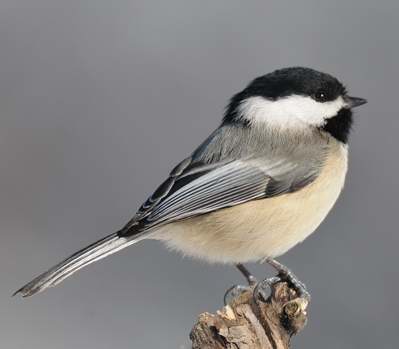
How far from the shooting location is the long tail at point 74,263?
313 cm

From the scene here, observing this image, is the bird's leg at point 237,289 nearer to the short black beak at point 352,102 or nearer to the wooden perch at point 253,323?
the wooden perch at point 253,323

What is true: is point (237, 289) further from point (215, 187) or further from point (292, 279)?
point (215, 187)

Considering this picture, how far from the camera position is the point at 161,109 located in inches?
221

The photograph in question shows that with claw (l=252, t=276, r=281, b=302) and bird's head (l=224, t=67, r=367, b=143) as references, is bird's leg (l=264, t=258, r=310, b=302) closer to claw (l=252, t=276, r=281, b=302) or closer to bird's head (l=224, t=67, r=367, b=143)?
claw (l=252, t=276, r=281, b=302)

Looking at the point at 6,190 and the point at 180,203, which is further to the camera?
the point at 6,190

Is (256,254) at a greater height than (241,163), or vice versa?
(241,163)

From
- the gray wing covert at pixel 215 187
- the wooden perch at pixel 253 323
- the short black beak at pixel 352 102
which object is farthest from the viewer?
the short black beak at pixel 352 102

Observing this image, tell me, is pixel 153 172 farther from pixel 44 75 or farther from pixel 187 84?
pixel 44 75

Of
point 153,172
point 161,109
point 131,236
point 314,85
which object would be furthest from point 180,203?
point 161,109

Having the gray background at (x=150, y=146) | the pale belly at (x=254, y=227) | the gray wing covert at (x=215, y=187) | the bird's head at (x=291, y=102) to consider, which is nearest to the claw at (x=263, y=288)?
the pale belly at (x=254, y=227)

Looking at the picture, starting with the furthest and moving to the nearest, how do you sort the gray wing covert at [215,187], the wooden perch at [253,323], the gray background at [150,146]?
1. the gray background at [150,146]
2. the gray wing covert at [215,187]
3. the wooden perch at [253,323]

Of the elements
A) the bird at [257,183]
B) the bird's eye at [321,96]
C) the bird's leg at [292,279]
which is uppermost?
the bird's eye at [321,96]

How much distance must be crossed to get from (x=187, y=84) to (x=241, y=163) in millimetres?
2399

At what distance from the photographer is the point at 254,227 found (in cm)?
337
